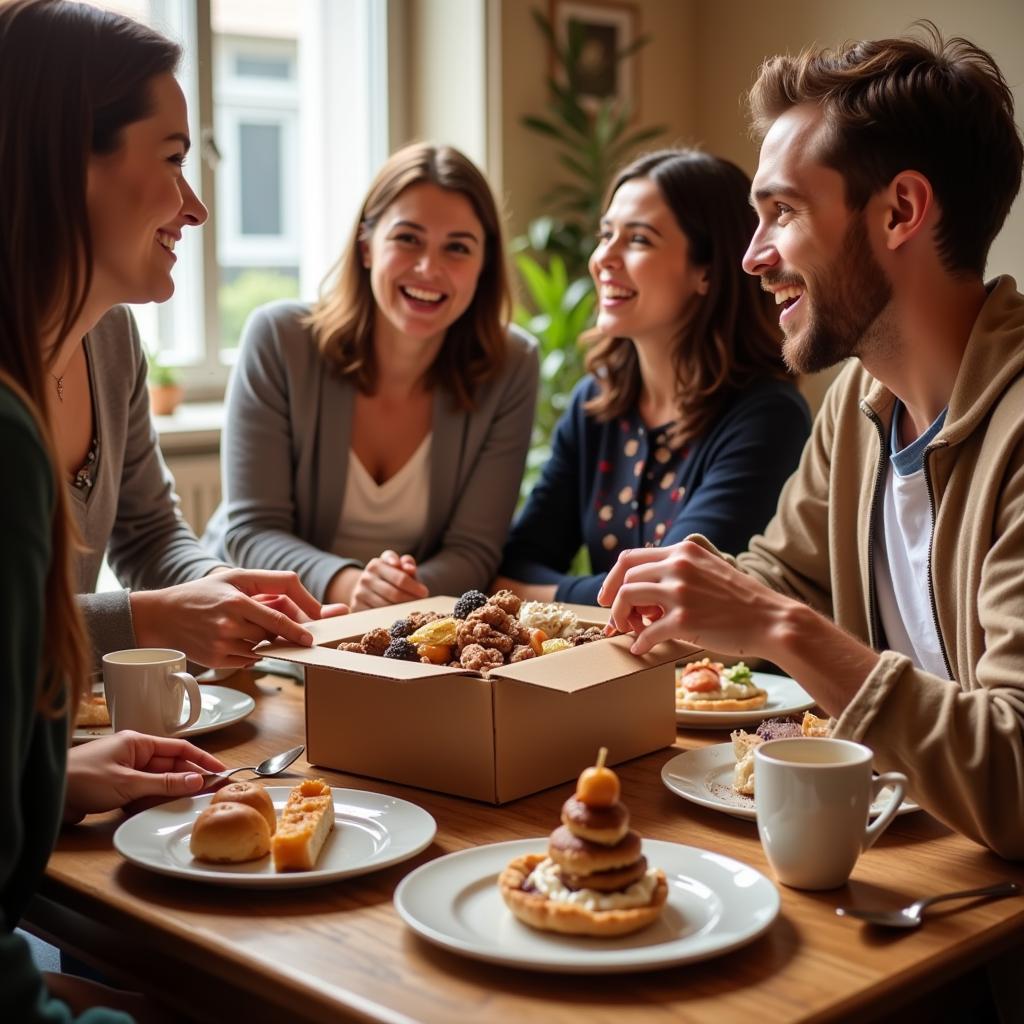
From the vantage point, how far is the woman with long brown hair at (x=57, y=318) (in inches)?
35.6

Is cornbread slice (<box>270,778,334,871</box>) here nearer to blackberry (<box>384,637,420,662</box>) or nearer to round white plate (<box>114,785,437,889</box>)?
round white plate (<box>114,785,437,889</box>)

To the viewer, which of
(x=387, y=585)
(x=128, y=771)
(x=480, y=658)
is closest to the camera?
(x=128, y=771)

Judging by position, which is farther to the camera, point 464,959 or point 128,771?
point 128,771

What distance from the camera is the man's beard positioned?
1574 millimetres

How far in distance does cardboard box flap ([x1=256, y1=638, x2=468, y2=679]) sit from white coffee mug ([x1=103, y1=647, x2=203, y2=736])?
0.32 ft

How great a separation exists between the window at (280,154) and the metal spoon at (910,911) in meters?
3.39

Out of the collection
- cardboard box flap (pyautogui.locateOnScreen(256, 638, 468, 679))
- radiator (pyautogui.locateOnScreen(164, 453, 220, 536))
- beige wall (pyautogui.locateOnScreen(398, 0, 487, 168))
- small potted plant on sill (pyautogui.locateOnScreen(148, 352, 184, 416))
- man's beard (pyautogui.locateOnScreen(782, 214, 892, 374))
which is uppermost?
beige wall (pyautogui.locateOnScreen(398, 0, 487, 168))

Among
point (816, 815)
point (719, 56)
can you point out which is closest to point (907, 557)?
point (816, 815)

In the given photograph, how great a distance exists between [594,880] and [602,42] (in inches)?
161

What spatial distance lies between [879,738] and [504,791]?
0.37 m

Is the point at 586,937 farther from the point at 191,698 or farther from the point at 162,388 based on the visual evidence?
the point at 162,388

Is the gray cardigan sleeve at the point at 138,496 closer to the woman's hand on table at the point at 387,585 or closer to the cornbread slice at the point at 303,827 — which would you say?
the woman's hand on table at the point at 387,585

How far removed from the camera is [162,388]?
12.5 feet

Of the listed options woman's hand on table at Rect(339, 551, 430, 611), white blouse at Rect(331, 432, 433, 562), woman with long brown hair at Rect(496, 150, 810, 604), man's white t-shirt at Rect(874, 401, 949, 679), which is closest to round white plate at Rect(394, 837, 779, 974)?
man's white t-shirt at Rect(874, 401, 949, 679)
